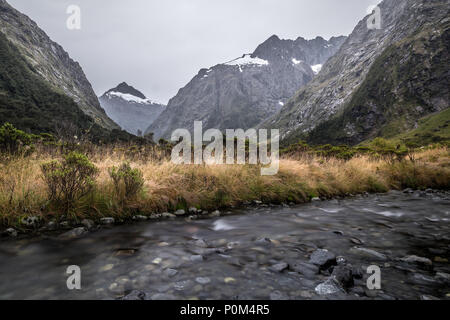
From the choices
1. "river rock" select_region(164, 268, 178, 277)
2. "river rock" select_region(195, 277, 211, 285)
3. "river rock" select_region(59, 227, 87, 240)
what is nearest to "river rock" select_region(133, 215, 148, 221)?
"river rock" select_region(59, 227, 87, 240)

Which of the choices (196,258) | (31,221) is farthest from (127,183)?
(196,258)

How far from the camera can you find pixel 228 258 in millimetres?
4008

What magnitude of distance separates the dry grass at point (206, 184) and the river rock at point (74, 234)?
A: 1.98ft

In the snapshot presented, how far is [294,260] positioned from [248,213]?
3707mm

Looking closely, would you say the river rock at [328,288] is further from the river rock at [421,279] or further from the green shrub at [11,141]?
the green shrub at [11,141]

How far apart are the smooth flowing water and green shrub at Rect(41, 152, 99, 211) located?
125cm

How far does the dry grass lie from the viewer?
5555 mm

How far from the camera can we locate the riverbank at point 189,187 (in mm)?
5430

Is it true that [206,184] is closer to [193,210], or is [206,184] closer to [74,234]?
[193,210]

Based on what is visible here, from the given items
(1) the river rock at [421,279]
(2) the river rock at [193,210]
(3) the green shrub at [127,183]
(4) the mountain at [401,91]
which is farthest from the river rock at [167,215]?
(4) the mountain at [401,91]

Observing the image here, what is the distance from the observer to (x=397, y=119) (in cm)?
14125

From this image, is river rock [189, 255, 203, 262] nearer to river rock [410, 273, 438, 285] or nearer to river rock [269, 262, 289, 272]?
river rock [269, 262, 289, 272]
